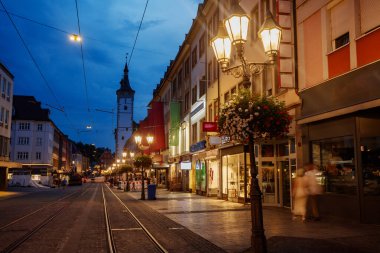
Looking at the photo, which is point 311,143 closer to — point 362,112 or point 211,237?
point 362,112

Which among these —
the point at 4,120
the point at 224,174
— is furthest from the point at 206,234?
the point at 4,120

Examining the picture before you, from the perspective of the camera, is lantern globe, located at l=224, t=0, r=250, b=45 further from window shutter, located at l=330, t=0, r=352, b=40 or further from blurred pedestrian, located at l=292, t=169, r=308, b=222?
blurred pedestrian, located at l=292, t=169, r=308, b=222

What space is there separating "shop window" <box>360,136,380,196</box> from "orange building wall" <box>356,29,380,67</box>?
7.70 ft

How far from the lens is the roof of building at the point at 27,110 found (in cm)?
7888

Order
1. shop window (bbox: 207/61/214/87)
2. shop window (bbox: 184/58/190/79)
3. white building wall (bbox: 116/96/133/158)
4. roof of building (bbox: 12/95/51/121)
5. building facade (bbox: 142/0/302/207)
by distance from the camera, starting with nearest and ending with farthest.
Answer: building facade (bbox: 142/0/302/207) < shop window (bbox: 207/61/214/87) < shop window (bbox: 184/58/190/79) < roof of building (bbox: 12/95/51/121) < white building wall (bbox: 116/96/133/158)

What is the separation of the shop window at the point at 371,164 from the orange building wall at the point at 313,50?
10.5ft

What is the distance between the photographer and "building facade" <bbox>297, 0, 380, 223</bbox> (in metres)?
12.2

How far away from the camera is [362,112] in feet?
41.5

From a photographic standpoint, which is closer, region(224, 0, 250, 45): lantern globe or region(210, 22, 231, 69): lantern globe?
region(224, 0, 250, 45): lantern globe

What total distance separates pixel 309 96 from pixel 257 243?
8401 mm

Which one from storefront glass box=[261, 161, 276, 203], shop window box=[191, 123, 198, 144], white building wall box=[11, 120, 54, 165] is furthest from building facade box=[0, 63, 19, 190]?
storefront glass box=[261, 161, 276, 203]

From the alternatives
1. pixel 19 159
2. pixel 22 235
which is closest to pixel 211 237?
pixel 22 235

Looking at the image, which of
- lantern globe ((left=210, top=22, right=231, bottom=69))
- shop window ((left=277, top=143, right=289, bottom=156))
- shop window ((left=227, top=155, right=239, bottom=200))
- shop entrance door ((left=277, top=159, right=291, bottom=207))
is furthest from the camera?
shop window ((left=227, top=155, right=239, bottom=200))

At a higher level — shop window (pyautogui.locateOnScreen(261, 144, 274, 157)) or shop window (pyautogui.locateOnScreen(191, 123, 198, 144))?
shop window (pyautogui.locateOnScreen(191, 123, 198, 144))
